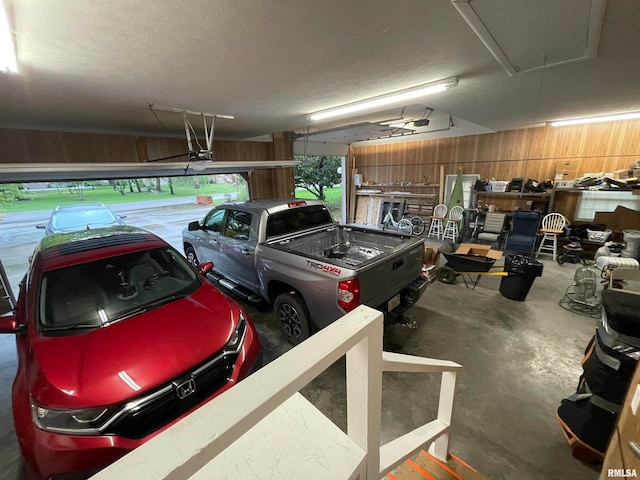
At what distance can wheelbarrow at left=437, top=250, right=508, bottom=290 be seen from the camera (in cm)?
402

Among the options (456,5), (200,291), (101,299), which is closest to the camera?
(456,5)

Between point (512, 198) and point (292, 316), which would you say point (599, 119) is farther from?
point (292, 316)

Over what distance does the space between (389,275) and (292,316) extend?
123cm

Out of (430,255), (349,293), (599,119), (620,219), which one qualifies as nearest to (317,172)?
(430,255)

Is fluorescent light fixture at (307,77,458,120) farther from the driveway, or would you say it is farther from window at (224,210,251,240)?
the driveway

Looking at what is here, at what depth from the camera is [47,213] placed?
7.31m

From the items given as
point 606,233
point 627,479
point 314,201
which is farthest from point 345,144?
point 627,479

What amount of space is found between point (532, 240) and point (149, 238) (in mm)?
7607

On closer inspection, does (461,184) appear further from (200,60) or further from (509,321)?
(200,60)

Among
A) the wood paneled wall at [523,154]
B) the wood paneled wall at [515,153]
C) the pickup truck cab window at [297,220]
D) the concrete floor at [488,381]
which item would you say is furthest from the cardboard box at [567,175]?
the pickup truck cab window at [297,220]

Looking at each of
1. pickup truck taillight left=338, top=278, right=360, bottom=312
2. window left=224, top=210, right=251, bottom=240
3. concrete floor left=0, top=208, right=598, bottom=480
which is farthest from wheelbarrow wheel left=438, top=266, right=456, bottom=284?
window left=224, top=210, right=251, bottom=240

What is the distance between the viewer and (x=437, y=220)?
8.12 metres

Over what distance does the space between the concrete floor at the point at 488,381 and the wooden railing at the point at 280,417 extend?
4.15 feet

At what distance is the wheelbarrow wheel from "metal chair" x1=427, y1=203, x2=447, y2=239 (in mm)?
3441
